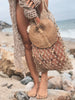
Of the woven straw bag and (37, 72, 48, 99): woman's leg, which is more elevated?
the woven straw bag

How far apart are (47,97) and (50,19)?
3.53 ft

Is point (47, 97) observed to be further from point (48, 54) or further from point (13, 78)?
point (13, 78)

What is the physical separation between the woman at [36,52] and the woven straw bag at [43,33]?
61 millimetres

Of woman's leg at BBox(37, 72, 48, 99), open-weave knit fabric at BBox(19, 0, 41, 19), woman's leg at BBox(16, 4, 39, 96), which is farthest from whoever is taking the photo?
woman's leg at BBox(37, 72, 48, 99)

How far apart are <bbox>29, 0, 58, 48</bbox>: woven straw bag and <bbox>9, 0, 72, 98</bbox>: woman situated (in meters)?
0.06

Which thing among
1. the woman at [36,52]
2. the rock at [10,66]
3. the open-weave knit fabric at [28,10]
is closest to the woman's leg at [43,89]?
the woman at [36,52]

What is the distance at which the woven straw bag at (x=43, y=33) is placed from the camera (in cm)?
215

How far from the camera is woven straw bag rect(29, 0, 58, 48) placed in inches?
84.7

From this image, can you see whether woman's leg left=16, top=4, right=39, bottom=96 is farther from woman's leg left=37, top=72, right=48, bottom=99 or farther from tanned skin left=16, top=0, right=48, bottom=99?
woman's leg left=37, top=72, right=48, bottom=99

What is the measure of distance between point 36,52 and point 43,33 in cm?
27

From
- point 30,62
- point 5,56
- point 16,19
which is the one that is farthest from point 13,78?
point 16,19

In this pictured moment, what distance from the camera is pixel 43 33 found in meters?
2.15


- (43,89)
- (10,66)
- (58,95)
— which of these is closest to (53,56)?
(43,89)

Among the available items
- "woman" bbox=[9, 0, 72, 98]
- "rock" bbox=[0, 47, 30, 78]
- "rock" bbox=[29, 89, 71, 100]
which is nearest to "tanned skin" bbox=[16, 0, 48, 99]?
"woman" bbox=[9, 0, 72, 98]
